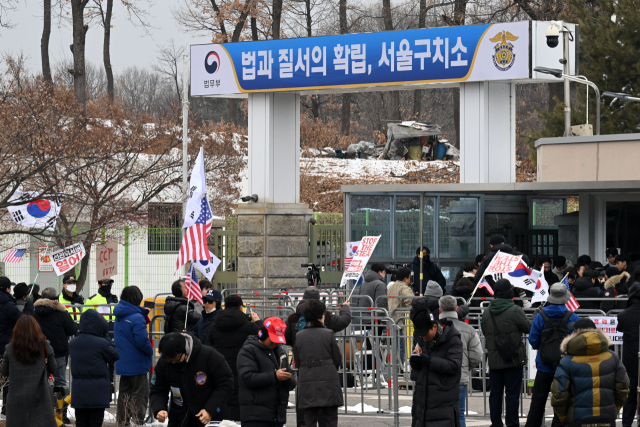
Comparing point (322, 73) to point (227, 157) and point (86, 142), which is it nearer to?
point (86, 142)

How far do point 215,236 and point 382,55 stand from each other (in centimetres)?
835

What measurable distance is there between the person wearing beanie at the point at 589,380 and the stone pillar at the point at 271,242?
13.1 m

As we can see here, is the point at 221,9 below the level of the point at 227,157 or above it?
above

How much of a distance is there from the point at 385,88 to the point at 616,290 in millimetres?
7725

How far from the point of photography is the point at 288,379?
7.99 m

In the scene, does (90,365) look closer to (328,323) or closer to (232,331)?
(232,331)

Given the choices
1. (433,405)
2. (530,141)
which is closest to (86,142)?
(530,141)

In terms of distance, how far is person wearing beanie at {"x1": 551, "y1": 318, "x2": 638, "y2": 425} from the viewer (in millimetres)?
7664

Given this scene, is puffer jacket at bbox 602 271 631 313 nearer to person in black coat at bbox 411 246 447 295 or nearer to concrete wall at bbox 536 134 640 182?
concrete wall at bbox 536 134 640 182

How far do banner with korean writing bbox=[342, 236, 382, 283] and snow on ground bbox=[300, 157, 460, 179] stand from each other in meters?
23.1

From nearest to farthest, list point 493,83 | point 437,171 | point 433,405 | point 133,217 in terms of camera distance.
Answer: point 433,405, point 493,83, point 133,217, point 437,171

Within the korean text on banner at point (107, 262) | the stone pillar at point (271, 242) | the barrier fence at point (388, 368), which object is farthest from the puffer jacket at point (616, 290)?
the korean text on banner at point (107, 262)

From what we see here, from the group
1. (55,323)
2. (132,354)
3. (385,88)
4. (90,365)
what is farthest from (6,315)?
(385,88)

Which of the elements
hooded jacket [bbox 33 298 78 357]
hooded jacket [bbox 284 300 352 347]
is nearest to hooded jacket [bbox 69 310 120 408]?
hooded jacket [bbox 33 298 78 357]
